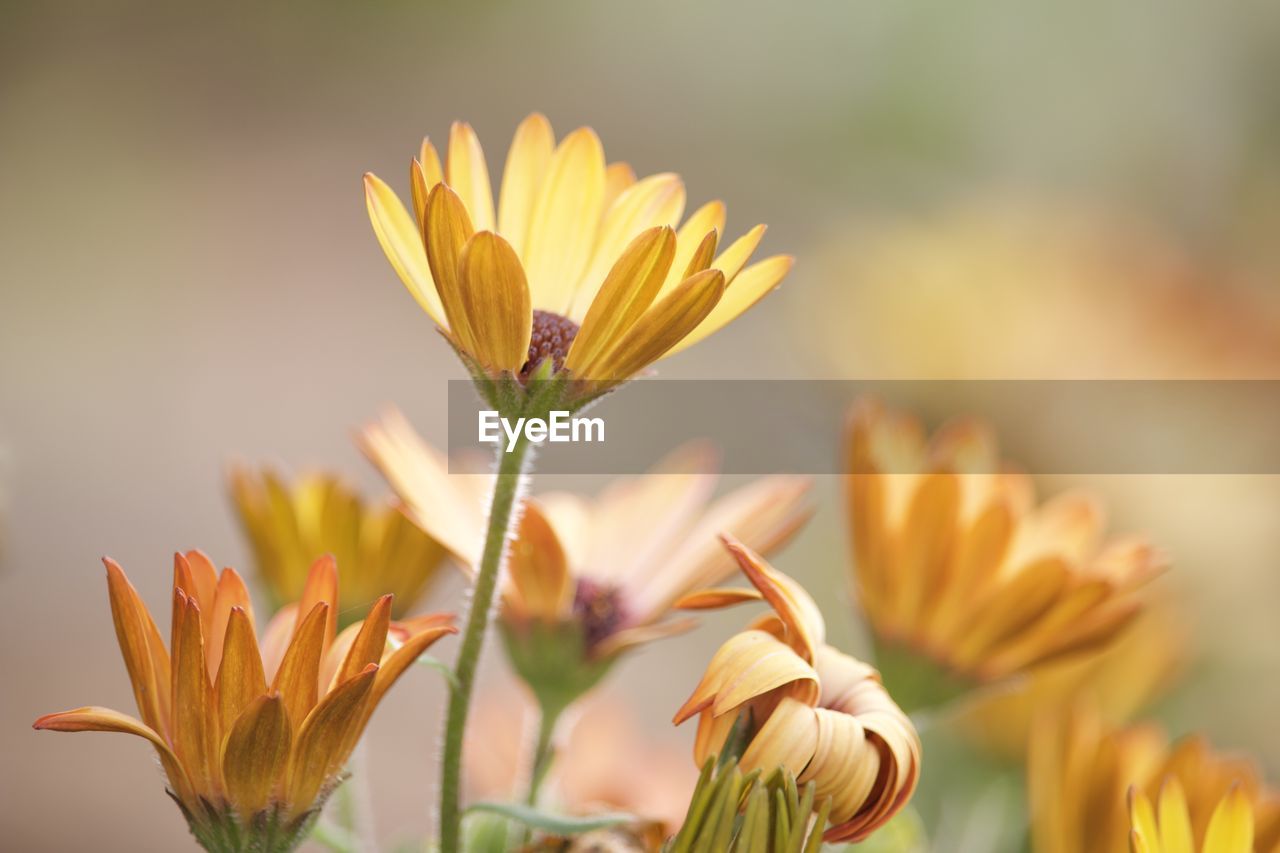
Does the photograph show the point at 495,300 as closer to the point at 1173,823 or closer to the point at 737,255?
the point at 737,255

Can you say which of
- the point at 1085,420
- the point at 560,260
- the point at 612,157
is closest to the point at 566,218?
the point at 560,260

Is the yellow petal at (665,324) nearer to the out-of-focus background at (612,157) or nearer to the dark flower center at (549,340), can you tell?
the dark flower center at (549,340)

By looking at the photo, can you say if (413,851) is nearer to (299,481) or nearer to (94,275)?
(299,481)

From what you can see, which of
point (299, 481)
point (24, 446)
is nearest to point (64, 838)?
point (24, 446)

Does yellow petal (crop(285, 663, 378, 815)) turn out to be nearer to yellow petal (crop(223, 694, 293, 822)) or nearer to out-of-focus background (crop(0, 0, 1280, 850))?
yellow petal (crop(223, 694, 293, 822))

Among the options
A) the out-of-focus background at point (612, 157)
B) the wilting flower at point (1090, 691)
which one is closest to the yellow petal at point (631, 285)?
the wilting flower at point (1090, 691)

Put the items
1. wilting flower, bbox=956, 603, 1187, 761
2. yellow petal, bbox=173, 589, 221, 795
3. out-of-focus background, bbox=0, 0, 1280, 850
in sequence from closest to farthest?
yellow petal, bbox=173, 589, 221, 795, wilting flower, bbox=956, 603, 1187, 761, out-of-focus background, bbox=0, 0, 1280, 850

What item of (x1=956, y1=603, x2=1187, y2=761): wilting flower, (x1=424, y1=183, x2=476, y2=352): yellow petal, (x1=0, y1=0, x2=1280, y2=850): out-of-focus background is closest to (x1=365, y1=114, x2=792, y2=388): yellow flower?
(x1=424, y1=183, x2=476, y2=352): yellow petal
